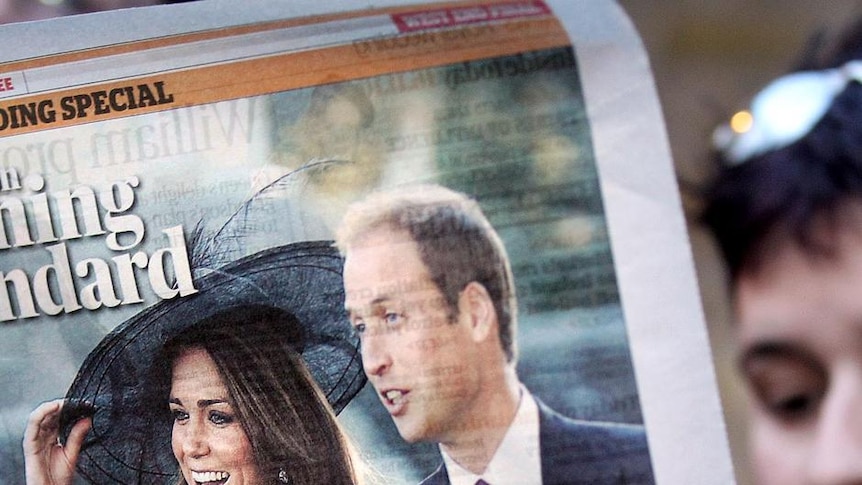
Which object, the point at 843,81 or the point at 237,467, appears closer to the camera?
the point at 237,467

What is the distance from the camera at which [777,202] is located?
422 mm

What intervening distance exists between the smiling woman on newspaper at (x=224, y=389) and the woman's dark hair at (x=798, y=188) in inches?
10.0

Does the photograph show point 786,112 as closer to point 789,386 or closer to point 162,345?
point 789,386

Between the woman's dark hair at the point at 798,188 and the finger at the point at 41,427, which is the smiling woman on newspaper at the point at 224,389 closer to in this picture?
the finger at the point at 41,427

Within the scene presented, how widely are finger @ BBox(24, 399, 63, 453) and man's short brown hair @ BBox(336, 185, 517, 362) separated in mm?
120

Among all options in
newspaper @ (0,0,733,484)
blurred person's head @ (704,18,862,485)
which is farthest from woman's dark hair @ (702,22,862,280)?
newspaper @ (0,0,733,484)

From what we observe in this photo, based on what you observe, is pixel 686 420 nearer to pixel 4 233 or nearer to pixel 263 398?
pixel 263 398

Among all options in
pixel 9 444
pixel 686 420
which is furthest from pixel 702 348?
pixel 9 444

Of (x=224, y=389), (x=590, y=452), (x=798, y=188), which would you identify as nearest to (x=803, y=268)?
(x=798, y=188)

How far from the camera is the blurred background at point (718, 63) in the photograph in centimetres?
57

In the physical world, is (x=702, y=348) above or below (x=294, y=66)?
below

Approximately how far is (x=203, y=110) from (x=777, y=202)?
0.98 feet

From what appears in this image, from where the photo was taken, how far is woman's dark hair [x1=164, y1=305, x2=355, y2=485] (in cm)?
28

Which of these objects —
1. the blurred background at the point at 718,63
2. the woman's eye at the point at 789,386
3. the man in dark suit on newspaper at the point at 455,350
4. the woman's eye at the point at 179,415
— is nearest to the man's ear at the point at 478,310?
the man in dark suit on newspaper at the point at 455,350
